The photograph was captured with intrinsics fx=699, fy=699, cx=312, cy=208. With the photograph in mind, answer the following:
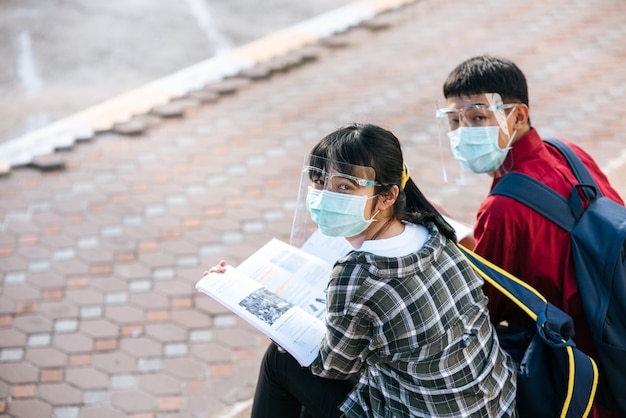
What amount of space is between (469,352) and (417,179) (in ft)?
9.79

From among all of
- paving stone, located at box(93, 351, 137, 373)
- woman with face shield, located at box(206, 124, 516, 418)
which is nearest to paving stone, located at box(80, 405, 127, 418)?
paving stone, located at box(93, 351, 137, 373)

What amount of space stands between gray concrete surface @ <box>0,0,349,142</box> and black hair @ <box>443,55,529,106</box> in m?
4.41

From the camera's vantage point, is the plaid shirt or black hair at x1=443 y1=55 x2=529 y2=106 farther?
black hair at x1=443 y1=55 x2=529 y2=106

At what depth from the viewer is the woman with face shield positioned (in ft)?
6.43

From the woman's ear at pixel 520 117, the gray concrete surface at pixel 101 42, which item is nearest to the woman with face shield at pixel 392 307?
the woman's ear at pixel 520 117

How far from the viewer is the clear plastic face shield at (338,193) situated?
2100 mm

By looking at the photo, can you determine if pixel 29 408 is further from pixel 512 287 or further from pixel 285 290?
pixel 512 287

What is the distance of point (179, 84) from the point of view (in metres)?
6.52

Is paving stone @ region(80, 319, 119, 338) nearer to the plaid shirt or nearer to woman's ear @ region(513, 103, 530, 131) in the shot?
the plaid shirt

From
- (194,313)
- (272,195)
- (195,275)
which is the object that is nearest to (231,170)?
(272,195)

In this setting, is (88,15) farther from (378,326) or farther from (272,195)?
(378,326)

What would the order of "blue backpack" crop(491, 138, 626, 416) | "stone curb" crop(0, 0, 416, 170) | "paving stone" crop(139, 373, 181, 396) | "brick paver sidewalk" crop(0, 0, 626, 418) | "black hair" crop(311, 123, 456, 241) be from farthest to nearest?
Result: "stone curb" crop(0, 0, 416, 170) < "brick paver sidewalk" crop(0, 0, 626, 418) < "paving stone" crop(139, 373, 181, 396) < "blue backpack" crop(491, 138, 626, 416) < "black hair" crop(311, 123, 456, 241)

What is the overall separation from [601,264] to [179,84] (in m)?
5.00

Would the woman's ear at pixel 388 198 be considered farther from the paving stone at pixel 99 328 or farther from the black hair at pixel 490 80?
the paving stone at pixel 99 328
